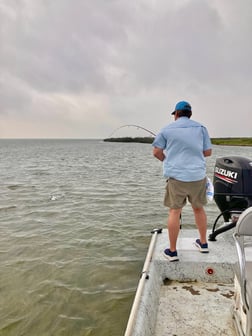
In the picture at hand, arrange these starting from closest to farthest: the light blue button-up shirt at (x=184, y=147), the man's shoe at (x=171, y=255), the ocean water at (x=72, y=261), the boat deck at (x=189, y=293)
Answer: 1. the boat deck at (x=189, y=293)
2. the light blue button-up shirt at (x=184, y=147)
3. the man's shoe at (x=171, y=255)
4. the ocean water at (x=72, y=261)

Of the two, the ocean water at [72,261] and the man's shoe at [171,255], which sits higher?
the man's shoe at [171,255]

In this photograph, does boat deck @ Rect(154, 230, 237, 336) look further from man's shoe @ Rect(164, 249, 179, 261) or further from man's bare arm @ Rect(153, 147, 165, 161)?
man's bare arm @ Rect(153, 147, 165, 161)

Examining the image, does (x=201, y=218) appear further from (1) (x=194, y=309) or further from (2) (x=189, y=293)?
(1) (x=194, y=309)

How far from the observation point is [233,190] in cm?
391

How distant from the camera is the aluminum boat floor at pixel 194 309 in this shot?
2619mm

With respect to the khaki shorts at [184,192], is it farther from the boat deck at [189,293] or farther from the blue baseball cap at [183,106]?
the blue baseball cap at [183,106]

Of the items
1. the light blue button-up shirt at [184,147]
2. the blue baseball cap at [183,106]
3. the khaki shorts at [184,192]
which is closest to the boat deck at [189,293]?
the khaki shorts at [184,192]

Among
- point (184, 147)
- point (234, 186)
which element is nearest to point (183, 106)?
point (184, 147)

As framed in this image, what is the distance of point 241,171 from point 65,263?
3.17 m

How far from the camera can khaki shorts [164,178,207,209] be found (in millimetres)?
3344

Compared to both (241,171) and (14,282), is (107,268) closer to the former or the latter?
(14,282)

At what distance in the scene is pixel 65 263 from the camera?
4945 millimetres

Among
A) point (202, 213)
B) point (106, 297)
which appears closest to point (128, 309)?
point (106, 297)

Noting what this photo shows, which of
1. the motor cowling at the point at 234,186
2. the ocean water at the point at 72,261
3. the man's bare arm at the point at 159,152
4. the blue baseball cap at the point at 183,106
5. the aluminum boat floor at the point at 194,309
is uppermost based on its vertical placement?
the blue baseball cap at the point at 183,106
